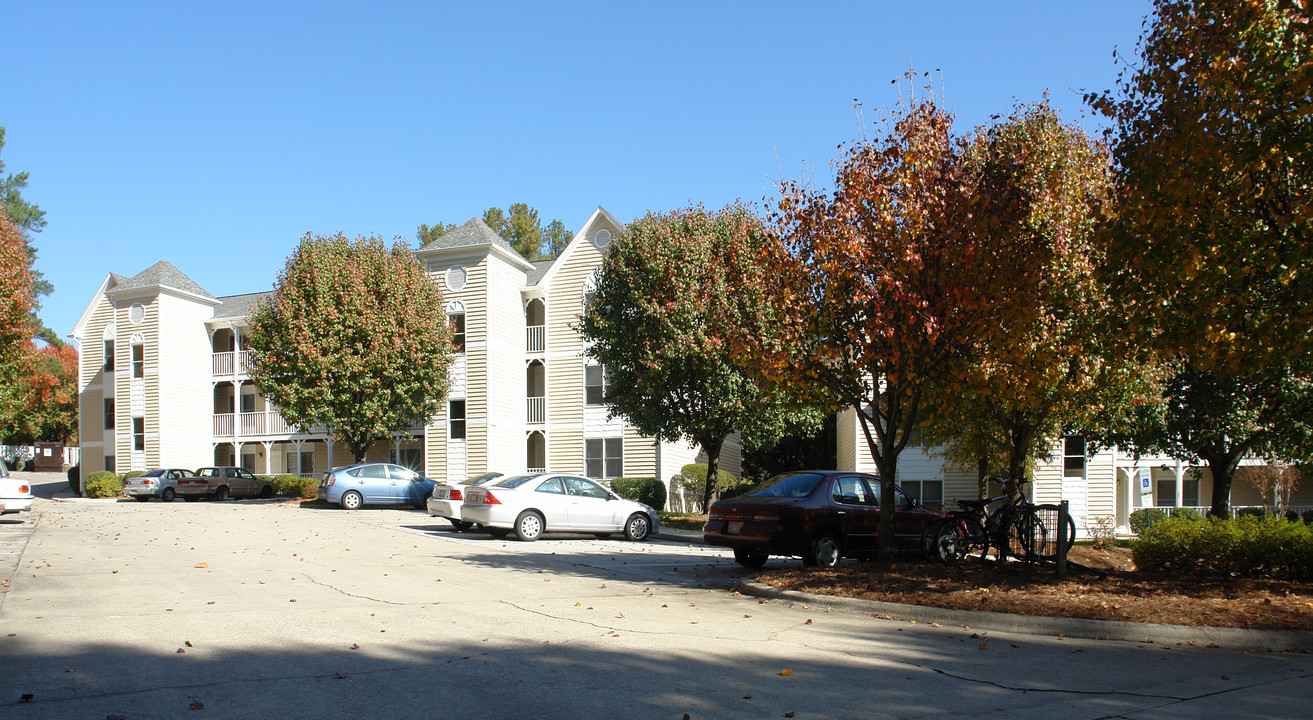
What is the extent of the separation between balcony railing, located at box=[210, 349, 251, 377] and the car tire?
29146 millimetres

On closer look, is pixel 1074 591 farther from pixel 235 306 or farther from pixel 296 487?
pixel 235 306

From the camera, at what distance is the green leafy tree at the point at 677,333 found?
2395cm

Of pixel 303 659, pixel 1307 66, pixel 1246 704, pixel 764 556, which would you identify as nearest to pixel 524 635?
pixel 303 659

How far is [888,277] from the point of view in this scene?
38.1ft

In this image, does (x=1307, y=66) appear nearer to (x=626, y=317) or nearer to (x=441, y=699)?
(x=441, y=699)

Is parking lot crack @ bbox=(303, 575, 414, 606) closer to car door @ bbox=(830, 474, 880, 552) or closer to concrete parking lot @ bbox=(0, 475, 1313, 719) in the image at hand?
concrete parking lot @ bbox=(0, 475, 1313, 719)

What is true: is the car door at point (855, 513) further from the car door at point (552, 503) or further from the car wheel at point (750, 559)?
the car door at point (552, 503)

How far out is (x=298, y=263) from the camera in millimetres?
32750

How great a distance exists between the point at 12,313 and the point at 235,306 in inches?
924

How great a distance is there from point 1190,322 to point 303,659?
9.85m

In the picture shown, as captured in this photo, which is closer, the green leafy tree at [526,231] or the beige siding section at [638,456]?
the beige siding section at [638,456]

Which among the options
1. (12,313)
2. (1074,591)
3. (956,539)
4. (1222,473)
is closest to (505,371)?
(12,313)

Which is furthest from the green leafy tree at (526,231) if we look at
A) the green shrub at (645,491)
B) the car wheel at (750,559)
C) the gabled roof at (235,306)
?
the car wheel at (750,559)

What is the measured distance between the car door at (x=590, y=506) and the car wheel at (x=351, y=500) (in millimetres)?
11477
